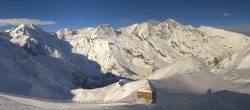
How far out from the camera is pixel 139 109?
6012 cm

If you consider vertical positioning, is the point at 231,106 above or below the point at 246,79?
below

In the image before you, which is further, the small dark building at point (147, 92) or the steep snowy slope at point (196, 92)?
the steep snowy slope at point (196, 92)

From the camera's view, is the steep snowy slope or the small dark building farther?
the steep snowy slope

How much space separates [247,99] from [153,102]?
32.3 m

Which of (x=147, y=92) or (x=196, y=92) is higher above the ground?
(x=196, y=92)

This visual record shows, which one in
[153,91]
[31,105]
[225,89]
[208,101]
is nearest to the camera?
[31,105]

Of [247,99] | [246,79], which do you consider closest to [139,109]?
[247,99]

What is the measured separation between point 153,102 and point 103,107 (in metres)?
16.5

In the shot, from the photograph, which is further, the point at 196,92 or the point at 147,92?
the point at 196,92

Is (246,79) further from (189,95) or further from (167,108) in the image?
(167,108)

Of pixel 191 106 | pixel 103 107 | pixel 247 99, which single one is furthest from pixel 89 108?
pixel 247 99

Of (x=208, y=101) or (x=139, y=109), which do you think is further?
(x=208, y=101)

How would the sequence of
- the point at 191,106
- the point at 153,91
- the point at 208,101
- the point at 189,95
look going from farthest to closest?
the point at 189,95 → the point at 208,101 → the point at 191,106 → the point at 153,91

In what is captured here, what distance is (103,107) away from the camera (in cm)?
5716
